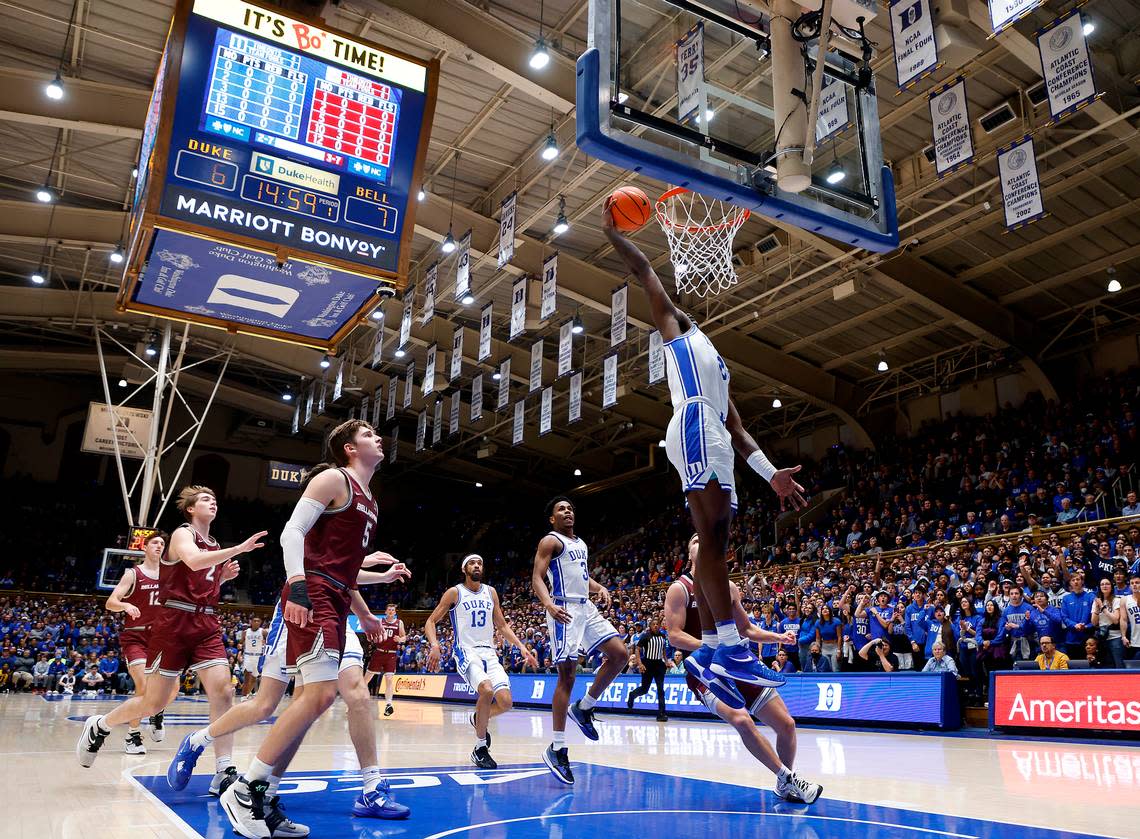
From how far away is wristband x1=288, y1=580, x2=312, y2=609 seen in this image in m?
3.76

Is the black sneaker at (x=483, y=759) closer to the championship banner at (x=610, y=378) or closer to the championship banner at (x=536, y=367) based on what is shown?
the championship banner at (x=610, y=378)

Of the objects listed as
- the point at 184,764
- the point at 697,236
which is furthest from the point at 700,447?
the point at 697,236

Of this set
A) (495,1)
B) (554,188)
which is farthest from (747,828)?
(554,188)

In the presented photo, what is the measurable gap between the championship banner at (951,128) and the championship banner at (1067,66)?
1193 mm

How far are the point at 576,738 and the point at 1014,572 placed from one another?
857cm

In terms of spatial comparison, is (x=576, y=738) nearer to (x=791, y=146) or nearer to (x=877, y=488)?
(x=791, y=146)

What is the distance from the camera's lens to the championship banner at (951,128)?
11.6m

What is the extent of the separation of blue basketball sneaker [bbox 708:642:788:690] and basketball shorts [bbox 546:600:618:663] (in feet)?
6.30

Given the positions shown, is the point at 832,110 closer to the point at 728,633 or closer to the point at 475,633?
the point at 728,633

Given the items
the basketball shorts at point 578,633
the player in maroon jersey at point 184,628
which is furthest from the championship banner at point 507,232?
the player in maroon jersey at point 184,628

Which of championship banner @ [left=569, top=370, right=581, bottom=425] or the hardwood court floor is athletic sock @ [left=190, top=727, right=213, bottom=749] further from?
championship banner @ [left=569, top=370, right=581, bottom=425]

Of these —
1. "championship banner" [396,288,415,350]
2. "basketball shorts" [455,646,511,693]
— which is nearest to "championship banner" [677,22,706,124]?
"basketball shorts" [455,646,511,693]

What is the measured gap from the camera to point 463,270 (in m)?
16.7

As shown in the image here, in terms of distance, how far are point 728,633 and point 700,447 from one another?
38.4 inches
